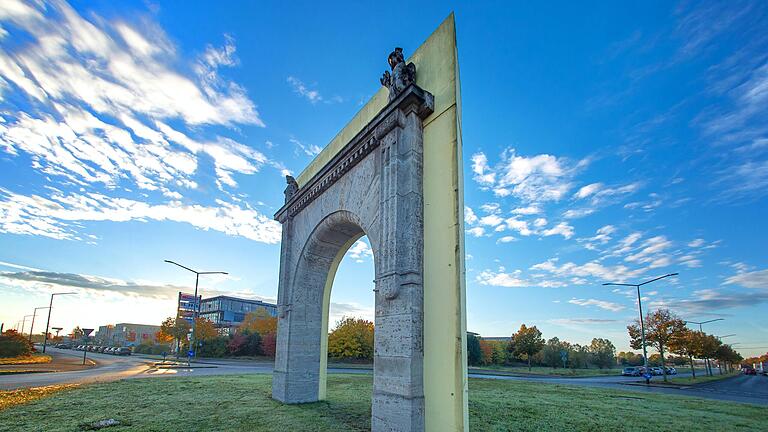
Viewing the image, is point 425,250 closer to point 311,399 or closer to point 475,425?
point 475,425

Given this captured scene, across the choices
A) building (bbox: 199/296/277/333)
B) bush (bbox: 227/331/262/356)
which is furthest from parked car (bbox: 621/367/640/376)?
building (bbox: 199/296/277/333)

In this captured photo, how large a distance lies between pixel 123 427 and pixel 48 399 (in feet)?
17.4

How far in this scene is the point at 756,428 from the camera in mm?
8539

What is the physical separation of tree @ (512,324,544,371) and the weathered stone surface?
3050cm

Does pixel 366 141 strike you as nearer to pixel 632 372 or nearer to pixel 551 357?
pixel 632 372

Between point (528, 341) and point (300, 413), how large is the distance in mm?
32169

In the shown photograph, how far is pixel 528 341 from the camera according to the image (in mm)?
36094

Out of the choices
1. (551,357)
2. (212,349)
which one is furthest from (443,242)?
(551,357)

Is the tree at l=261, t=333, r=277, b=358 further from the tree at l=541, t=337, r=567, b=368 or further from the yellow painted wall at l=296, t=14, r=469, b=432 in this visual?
the yellow painted wall at l=296, t=14, r=469, b=432

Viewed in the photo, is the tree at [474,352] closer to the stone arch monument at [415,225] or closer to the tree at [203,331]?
the tree at [203,331]

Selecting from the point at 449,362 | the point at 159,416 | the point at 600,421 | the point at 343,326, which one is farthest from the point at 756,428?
the point at 343,326

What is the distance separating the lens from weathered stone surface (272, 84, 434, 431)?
22.0ft

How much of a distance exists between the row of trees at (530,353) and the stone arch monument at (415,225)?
1275 inches

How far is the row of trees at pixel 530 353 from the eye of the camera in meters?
36.4
